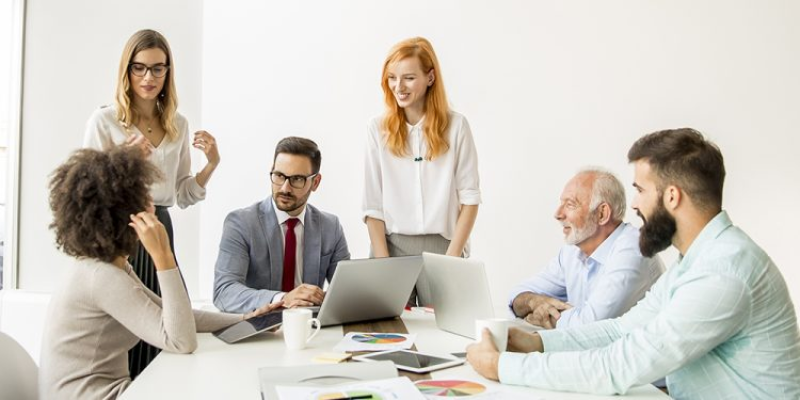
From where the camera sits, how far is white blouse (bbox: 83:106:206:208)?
2.83 meters

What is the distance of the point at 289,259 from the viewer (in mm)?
2744

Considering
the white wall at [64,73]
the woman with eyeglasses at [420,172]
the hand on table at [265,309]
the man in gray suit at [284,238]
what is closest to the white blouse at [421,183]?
the woman with eyeglasses at [420,172]

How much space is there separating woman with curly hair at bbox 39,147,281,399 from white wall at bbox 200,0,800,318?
2594 millimetres

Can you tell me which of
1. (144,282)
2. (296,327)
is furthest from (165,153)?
(296,327)

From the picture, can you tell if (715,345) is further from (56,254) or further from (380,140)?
(56,254)

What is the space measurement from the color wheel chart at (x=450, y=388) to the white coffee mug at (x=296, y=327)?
1.43 feet

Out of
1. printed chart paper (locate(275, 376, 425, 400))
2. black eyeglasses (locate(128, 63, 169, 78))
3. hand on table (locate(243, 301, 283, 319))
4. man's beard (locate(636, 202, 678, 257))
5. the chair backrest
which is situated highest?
black eyeglasses (locate(128, 63, 169, 78))

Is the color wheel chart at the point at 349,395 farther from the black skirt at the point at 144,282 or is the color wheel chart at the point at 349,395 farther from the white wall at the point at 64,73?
the white wall at the point at 64,73

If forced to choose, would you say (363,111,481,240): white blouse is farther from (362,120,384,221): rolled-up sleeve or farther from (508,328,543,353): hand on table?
(508,328,543,353): hand on table

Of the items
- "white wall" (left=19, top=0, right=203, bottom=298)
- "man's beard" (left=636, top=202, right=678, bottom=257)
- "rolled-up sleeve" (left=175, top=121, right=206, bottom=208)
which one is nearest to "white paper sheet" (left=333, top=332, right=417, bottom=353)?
"man's beard" (left=636, top=202, right=678, bottom=257)

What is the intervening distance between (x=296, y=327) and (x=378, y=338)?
10.0 inches

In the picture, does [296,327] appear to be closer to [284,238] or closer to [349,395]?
[349,395]

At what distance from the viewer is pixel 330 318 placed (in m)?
2.12

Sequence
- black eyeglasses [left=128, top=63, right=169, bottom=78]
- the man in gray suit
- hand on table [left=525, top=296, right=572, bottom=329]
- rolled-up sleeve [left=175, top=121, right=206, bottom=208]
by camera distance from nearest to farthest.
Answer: hand on table [left=525, top=296, right=572, bottom=329] → the man in gray suit → black eyeglasses [left=128, top=63, right=169, bottom=78] → rolled-up sleeve [left=175, top=121, right=206, bottom=208]
